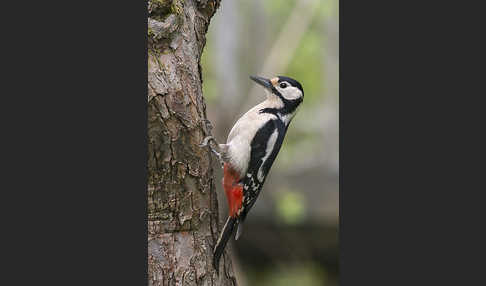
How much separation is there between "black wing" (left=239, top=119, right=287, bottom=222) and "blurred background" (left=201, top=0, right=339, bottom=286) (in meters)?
0.47

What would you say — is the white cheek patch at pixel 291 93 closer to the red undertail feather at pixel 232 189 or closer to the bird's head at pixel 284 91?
the bird's head at pixel 284 91

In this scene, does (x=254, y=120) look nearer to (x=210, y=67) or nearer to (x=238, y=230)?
(x=238, y=230)

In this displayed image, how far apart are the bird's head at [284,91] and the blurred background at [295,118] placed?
1.74ft

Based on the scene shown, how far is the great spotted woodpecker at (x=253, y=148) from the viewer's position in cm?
328

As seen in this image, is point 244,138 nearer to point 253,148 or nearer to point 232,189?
point 253,148

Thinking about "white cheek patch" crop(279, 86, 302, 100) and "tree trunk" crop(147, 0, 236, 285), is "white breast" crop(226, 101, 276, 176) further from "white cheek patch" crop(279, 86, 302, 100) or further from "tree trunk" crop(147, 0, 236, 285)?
"tree trunk" crop(147, 0, 236, 285)

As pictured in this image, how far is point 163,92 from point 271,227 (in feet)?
12.1

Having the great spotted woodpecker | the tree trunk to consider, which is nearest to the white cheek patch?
the great spotted woodpecker

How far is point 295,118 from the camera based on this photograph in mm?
5121

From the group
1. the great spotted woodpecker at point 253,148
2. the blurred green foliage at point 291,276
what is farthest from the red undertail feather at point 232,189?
the blurred green foliage at point 291,276

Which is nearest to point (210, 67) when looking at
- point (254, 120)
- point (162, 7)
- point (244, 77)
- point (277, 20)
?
point (244, 77)

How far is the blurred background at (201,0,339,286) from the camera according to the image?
477 centimetres

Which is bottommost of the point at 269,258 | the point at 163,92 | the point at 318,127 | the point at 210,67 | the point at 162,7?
the point at 269,258

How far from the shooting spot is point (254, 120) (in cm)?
358
